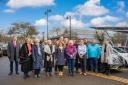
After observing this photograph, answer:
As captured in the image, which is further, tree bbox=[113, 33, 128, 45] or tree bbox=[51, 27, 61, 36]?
tree bbox=[51, 27, 61, 36]

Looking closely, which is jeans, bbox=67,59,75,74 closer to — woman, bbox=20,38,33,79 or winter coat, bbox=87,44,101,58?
winter coat, bbox=87,44,101,58

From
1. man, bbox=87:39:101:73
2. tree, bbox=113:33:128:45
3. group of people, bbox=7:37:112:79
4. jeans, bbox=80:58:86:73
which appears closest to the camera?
group of people, bbox=7:37:112:79

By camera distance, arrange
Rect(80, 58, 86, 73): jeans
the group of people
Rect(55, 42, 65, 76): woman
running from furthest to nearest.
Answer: Rect(80, 58, 86, 73): jeans → Rect(55, 42, 65, 76): woman → the group of people

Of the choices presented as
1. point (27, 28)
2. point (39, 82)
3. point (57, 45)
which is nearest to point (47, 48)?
point (57, 45)

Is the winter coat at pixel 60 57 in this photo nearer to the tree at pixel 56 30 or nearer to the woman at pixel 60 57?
the woman at pixel 60 57

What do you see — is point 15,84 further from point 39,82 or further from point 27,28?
point 27,28

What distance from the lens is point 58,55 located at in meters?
17.0

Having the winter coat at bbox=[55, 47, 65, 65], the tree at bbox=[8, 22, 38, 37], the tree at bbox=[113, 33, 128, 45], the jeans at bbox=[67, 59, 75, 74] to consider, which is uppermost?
the tree at bbox=[8, 22, 38, 37]

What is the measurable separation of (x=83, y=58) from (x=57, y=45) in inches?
57.1

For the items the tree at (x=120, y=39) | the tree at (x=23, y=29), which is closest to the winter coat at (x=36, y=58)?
the tree at (x=120, y=39)

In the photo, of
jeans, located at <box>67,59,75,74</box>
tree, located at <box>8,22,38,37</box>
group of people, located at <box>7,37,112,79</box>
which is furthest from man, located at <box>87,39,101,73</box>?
tree, located at <box>8,22,38,37</box>

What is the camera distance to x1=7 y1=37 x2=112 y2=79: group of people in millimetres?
15945

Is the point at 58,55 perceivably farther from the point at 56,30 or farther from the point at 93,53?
the point at 56,30

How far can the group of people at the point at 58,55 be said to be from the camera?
15945mm
